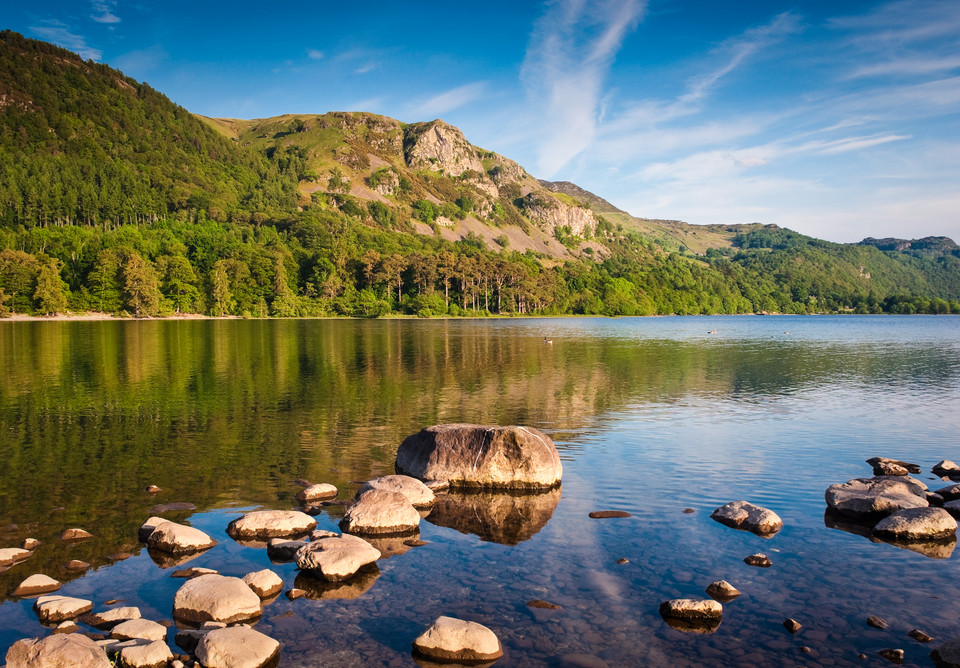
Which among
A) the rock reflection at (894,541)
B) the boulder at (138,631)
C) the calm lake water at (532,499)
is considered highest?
the boulder at (138,631)

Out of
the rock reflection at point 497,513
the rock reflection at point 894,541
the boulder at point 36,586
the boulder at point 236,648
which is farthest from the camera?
the rock reflection at point 497,513

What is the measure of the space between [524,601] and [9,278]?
17277cm

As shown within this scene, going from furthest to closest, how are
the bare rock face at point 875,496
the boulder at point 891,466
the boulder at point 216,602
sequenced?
the boulder at point 891,466, the bare rock face at point 875,496, the boulder at point 216,602

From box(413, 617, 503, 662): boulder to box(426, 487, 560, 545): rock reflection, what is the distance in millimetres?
5281

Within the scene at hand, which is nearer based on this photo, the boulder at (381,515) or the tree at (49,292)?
the boulder at (381,515)

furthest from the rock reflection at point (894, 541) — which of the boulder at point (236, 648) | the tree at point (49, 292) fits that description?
the tree at point (49, 292)

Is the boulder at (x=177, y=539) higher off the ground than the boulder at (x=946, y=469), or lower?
higher

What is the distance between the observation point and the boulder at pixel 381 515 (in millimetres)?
16328

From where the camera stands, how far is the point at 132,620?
1075 centimetres

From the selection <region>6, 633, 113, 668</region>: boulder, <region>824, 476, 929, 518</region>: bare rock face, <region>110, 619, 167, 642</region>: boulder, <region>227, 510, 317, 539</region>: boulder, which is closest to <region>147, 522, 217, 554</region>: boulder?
<region>227, 510, 317, 539</region>: boulder

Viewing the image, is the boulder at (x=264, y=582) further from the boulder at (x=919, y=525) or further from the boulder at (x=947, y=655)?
the boulder at (x=919, y=525)

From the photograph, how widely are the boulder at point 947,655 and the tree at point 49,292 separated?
575ft

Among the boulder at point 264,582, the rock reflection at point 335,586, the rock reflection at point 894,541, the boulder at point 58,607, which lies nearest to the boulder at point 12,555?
the boulder at point 58,607

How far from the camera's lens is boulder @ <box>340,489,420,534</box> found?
16328 millimetres
